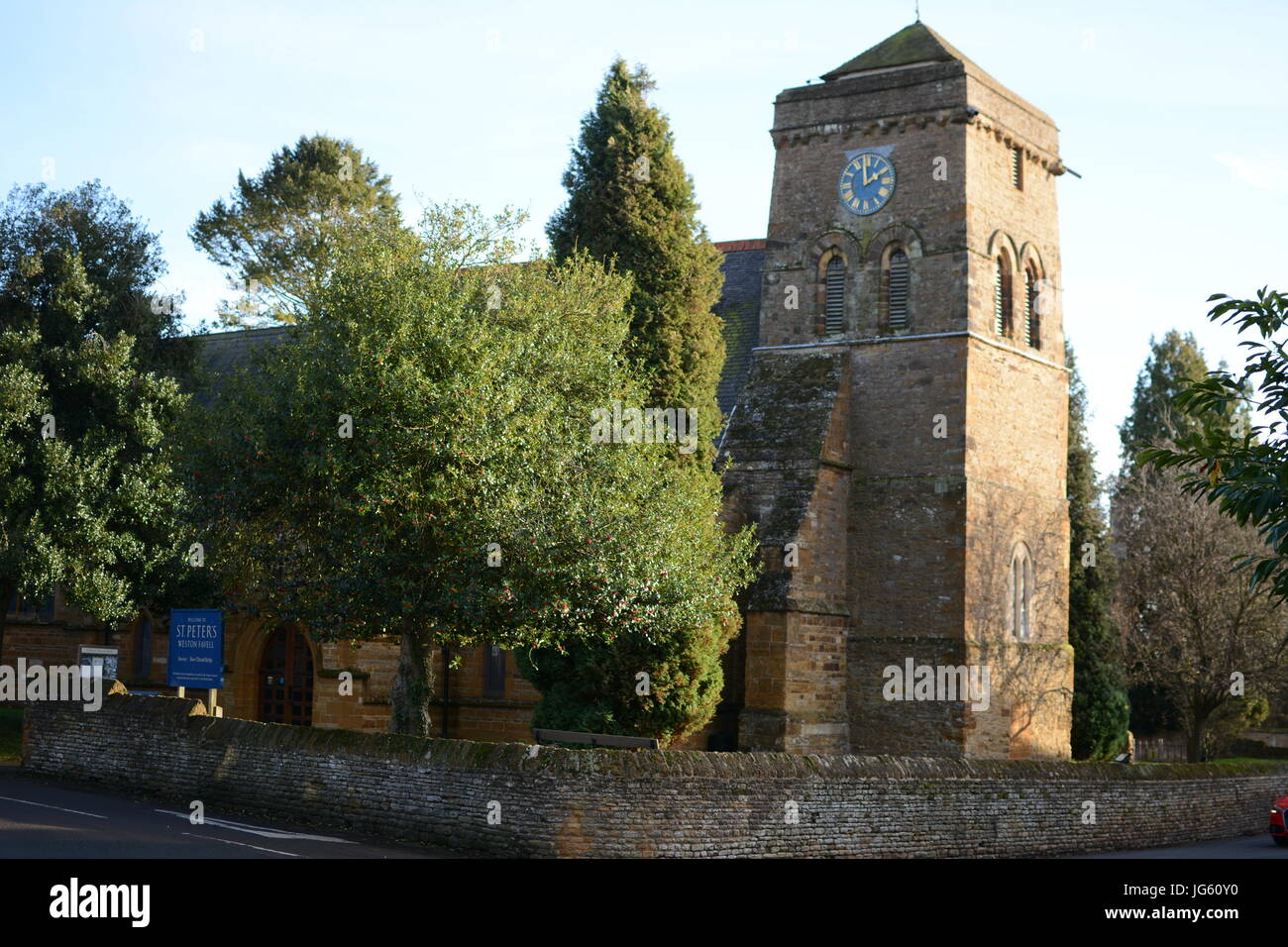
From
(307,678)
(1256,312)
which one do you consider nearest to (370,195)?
(307,678)

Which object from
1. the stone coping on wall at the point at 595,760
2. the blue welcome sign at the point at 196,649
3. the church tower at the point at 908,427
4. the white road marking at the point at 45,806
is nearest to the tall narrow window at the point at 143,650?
the stone coping on wall at the point at 595,760

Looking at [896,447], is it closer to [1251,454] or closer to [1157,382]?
[1251,454]

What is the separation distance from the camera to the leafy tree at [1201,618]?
3672 centimetres

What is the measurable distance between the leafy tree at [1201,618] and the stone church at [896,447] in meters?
6.96

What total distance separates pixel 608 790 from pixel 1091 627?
2213 cm

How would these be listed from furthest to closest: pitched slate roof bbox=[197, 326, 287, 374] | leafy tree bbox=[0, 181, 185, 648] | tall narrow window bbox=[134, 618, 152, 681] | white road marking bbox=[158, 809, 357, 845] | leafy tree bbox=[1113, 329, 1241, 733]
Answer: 1. leafy tree bbox=[1113, 329, 1241, 733]
2. pitched slate roof bbox=[197, 326, 287, 374]
3. tall narrow window bbox=[134, 618, 152, 681]
4. leafy tree bbox=[0, 181, 185, 648]
5. white road marking bbox=[158, 809, 357, 845]

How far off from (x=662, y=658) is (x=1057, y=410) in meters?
12.7

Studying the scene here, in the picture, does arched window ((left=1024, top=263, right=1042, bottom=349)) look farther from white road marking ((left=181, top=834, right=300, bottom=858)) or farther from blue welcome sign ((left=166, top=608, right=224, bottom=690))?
white road marking ((left=181, top=834, right=300, bottom=858))

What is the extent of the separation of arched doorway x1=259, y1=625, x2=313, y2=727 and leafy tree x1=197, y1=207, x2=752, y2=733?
12007 mm

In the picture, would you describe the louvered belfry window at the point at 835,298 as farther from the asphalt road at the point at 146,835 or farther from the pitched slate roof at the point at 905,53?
the asphalt road at the point at 146,835

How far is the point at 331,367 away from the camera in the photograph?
2105 cm

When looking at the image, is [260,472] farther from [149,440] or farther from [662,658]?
[149,440]

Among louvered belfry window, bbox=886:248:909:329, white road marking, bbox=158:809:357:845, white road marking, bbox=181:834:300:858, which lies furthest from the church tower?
white road marking, bbox=181:834:300:858

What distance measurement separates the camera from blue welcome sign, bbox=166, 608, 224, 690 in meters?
23.0
